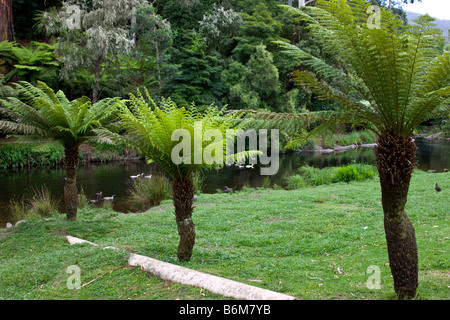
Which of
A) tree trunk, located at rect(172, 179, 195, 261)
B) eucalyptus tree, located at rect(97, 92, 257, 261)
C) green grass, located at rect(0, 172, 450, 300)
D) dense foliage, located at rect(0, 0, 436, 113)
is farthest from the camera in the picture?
dense foliage, located at rect(0, 0, 436, 113)

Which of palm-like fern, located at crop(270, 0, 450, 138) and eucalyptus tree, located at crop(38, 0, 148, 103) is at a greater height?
eucalyptus tree, located at crop(38, 0, 148, 103)

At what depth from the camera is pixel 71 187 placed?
8.18m

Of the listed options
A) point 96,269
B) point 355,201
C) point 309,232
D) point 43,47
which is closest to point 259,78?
point 43,47

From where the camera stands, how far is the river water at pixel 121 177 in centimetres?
1405

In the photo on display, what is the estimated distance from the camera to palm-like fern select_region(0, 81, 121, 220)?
7785mm

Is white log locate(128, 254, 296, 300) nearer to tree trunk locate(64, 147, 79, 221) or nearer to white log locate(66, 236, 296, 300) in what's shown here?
white log locate(66, 236, 296, 300)

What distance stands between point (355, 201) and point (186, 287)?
20.6ft

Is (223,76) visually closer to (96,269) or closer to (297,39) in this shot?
(297,39)

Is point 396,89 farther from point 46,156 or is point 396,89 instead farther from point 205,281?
point 46,156

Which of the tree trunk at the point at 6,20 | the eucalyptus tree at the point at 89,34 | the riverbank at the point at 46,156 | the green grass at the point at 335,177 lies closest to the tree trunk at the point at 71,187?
the green grass at the point at 335,177

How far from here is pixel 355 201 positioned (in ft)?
30.2

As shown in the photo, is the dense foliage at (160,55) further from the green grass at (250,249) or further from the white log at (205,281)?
the white log at (205,281)

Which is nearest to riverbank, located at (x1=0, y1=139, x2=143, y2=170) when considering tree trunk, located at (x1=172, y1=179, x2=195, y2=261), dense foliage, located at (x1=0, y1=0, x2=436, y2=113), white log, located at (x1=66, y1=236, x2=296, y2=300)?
dense foliage, located at (x1=0, y1=0, x2=436, y2=113)
